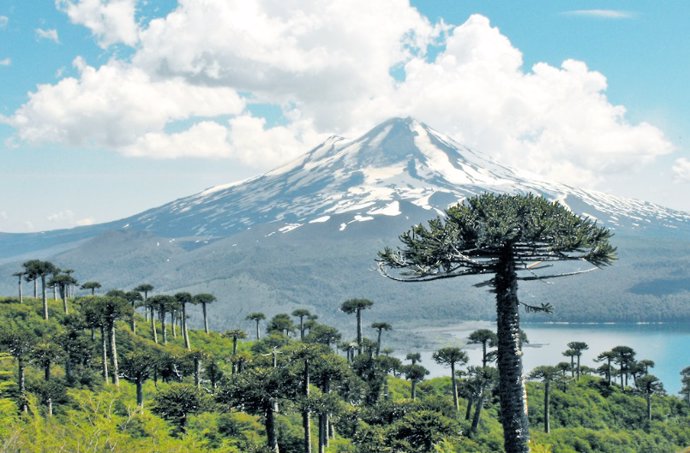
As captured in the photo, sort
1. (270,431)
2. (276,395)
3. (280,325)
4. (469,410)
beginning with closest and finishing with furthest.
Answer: (270,431)
(276,395)
(469,410)
(280,325)

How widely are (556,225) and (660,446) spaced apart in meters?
58.7

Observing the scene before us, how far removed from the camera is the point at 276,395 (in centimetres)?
3647

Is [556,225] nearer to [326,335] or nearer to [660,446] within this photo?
[660,446]

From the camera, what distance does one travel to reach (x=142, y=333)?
2990 inches

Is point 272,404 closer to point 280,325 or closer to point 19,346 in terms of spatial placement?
point 19,346

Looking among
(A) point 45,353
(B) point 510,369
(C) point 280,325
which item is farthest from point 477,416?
(B) point 510,369

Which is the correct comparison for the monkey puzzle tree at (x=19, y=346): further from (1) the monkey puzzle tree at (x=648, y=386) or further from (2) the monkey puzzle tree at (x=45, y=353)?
(1) the monkey puzzle tree at (x=648, y=386)

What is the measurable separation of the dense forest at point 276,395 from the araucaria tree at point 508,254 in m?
7.76

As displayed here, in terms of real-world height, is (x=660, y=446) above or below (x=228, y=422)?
below

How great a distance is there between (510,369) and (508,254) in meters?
2.84

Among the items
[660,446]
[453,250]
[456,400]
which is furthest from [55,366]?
[660,446]

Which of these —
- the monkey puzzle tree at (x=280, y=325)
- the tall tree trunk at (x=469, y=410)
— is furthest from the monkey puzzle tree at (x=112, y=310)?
the tall tree trunk at (x=469, y=410)

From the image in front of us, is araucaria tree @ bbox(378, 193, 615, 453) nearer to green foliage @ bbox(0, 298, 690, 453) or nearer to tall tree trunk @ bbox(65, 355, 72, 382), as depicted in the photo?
green foliage @ bbox(0, 298, 690, 453)

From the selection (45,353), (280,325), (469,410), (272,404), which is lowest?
(469,410)
